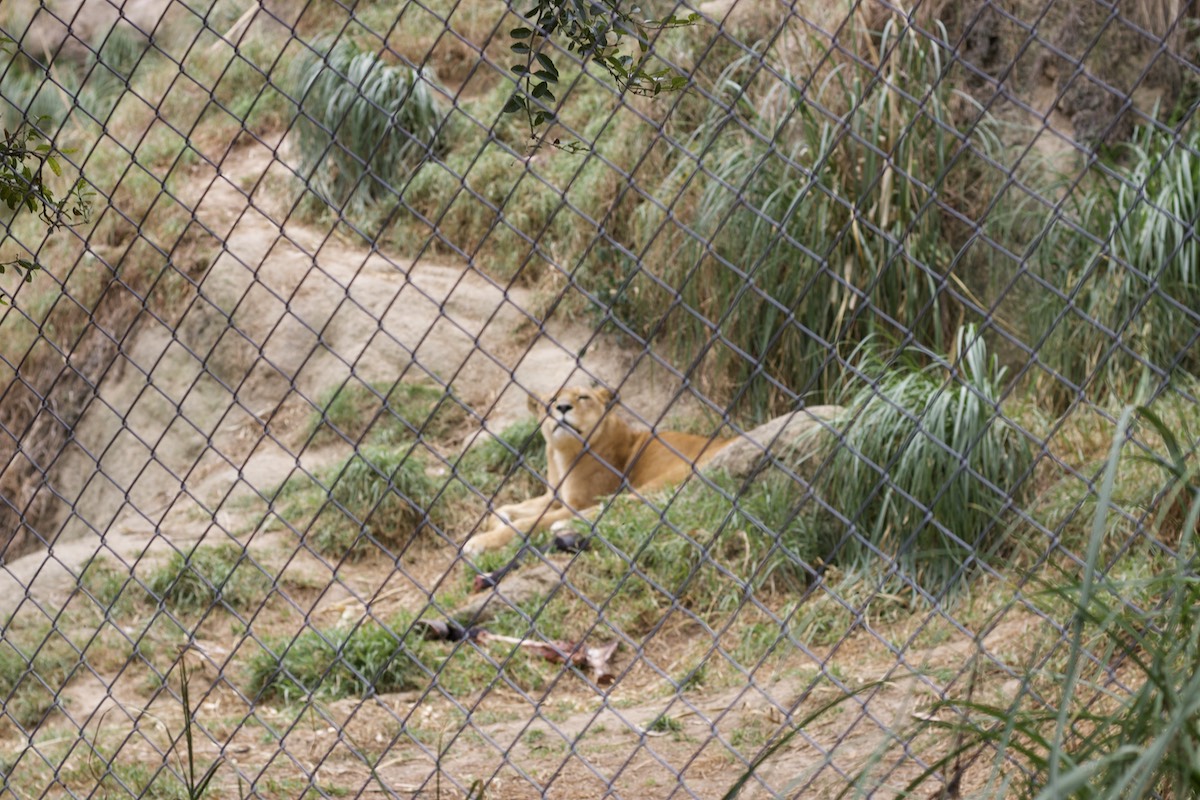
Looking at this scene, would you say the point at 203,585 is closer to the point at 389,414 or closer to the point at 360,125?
the point at 389,414

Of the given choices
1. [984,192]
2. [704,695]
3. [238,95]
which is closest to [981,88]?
[984,192]

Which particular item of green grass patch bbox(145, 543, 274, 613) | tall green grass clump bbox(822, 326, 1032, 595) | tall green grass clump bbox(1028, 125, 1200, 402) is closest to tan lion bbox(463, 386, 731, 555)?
green grass patch bbox(145, 543, 274, 613)

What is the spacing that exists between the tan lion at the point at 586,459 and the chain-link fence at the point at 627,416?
3 centimetres

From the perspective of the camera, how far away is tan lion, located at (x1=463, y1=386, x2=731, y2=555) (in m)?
6.22

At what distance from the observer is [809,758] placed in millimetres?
3205

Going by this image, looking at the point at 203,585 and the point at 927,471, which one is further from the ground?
the point at 927,471

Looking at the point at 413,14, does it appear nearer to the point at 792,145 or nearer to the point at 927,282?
the point at 792,145

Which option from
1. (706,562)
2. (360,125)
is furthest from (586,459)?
(360,125)

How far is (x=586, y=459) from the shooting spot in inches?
271

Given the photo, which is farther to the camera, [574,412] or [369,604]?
[574,412]

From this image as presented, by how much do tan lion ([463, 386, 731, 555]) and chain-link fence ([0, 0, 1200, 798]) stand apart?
34 mm

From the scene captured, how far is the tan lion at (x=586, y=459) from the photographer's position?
622 cm

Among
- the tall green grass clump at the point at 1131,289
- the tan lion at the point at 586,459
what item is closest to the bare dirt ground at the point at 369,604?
the tan lion at the point at 586,459

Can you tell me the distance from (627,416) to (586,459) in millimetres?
500
